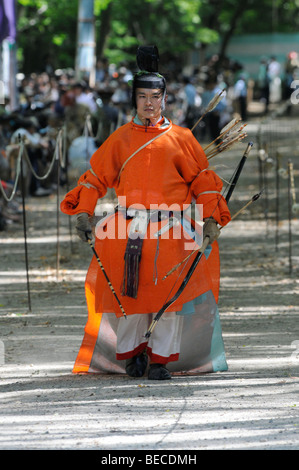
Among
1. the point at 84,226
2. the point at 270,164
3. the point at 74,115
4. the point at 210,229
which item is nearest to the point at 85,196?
the point at 84,226

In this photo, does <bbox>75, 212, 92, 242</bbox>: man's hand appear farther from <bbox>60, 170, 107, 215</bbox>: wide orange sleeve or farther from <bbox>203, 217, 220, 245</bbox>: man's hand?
<bbox>203, 217, 220, 245</bbox>: man's hand

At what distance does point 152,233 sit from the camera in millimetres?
5875

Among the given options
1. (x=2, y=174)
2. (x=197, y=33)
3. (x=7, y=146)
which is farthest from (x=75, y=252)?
(x=197, y=33)

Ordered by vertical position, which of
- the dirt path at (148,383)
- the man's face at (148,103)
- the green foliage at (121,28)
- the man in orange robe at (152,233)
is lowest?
the green foliage at (121,28)

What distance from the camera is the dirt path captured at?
4789 millimetres

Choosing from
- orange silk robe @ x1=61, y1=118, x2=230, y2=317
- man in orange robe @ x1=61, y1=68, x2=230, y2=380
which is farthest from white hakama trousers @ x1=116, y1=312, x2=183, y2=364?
orange silk robe @ x1=61, y1=118, x2=230, y2=317

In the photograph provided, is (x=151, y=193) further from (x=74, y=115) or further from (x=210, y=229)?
(x=74, y=115)

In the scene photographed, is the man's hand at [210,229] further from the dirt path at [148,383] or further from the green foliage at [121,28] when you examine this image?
the green foliage at [121,28]

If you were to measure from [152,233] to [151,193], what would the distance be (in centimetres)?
25

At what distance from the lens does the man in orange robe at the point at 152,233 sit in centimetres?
586

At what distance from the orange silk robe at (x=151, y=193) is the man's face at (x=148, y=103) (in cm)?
8

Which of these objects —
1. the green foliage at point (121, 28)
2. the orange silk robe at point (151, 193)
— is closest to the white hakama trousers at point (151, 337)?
the orange silk robe at point (151, 193)

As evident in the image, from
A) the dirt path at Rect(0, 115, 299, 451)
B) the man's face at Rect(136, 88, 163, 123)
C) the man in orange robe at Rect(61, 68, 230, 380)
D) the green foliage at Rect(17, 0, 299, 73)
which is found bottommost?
the green foliage at Rect(17, 0, 299, 73)

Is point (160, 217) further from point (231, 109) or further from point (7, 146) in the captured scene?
point (231, 109)
